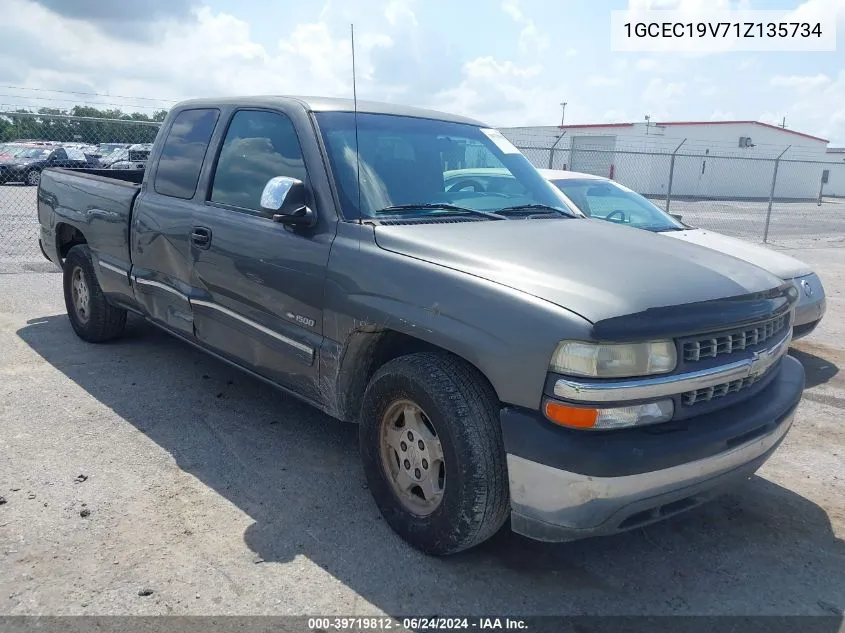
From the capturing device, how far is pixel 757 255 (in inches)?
243

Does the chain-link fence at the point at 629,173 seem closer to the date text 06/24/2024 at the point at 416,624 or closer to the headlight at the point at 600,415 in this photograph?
the date text 06/24/2024 at the point at 416,624

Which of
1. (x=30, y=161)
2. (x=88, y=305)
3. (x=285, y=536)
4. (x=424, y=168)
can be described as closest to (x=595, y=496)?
(x=285, y=536)

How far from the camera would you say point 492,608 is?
2.80 meters

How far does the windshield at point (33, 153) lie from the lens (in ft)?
73.4

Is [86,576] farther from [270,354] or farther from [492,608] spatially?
[492,608]

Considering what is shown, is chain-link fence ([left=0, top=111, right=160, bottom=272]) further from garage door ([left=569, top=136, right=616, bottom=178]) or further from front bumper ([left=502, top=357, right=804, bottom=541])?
garage door ([left=569, top=136, right=616, bottom=178])

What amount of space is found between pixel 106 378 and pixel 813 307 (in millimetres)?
5583

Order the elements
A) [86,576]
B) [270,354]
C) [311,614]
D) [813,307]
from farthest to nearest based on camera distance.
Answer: [813,307], [270,354], [86,576], [311,614]

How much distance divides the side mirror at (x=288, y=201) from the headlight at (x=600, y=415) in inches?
61.2

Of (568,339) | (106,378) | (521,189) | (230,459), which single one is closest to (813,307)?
(521,189)

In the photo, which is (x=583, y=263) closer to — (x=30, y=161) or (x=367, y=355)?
(x=367, y=355)

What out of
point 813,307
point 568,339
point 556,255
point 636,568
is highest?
point 556,255

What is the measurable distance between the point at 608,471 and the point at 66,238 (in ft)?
17.5

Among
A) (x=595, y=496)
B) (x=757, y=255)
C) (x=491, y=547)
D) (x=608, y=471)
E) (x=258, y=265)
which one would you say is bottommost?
(x=491, y=547)
